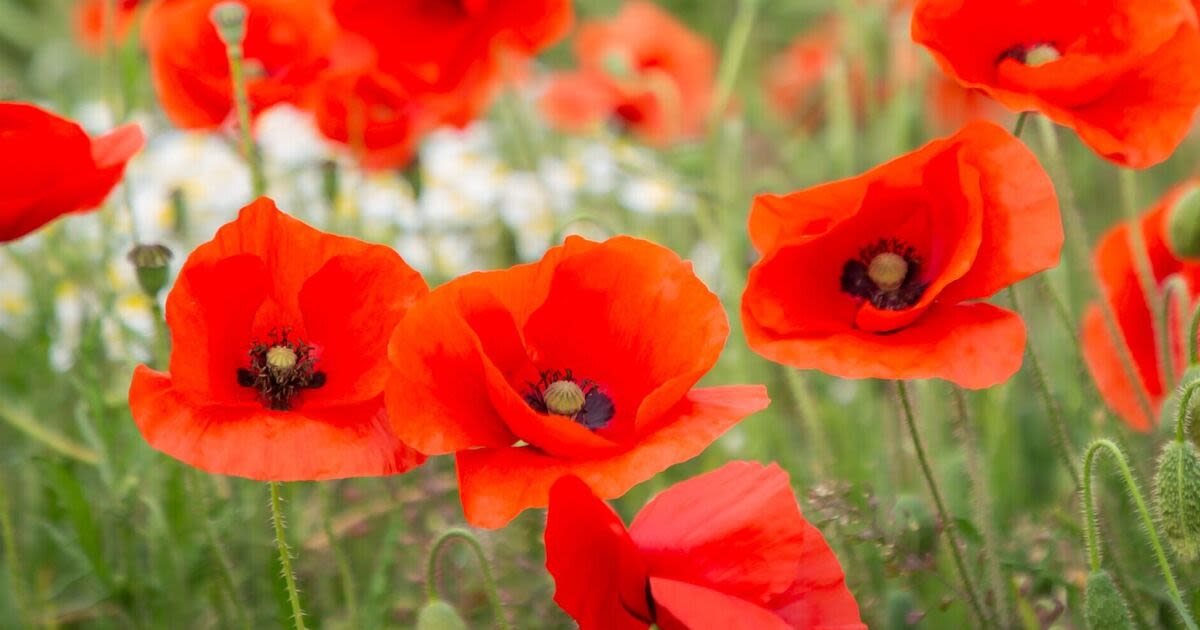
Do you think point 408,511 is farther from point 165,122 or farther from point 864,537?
point 165,122

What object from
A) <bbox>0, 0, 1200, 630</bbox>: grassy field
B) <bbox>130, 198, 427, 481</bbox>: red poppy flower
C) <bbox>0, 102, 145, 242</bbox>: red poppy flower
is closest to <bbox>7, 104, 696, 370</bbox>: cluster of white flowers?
<bbox>0, 0, 1200, 630</bbox>: grassy field

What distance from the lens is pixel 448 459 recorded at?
2.26 meters

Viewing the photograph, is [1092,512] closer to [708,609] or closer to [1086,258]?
[708,609]

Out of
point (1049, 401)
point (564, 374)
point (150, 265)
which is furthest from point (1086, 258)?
point (150, 265)

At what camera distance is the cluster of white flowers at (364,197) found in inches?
93.9

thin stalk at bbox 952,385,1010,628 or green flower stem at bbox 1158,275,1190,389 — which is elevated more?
green flower stem at bbox 1158,275,1190,389

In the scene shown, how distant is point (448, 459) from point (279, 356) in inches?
42.7

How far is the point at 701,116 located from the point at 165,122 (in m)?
1.25

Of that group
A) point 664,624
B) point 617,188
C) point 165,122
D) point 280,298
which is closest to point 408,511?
point 280,298

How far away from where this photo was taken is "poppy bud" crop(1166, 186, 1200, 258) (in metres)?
1.38

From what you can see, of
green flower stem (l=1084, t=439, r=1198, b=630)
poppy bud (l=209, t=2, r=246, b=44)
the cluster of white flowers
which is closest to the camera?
green flower stem (l=1084, t=439, r=1198, b=630)

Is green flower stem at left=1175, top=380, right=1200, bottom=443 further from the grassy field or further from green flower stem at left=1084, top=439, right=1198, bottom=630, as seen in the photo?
the grassy field

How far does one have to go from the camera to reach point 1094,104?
1336 millimetres

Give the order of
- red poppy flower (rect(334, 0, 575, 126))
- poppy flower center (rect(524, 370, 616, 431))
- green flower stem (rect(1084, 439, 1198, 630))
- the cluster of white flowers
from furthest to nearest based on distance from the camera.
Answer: the cluster of white flowers
red poppy flower (rect(334, 0, 575, 126))
poppy flower center (rect(524, 370, 616, 431))
green flower stem (rect(1084, 439, 1198, 630))
